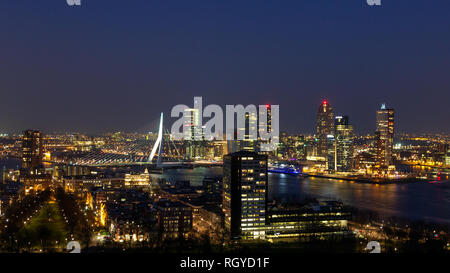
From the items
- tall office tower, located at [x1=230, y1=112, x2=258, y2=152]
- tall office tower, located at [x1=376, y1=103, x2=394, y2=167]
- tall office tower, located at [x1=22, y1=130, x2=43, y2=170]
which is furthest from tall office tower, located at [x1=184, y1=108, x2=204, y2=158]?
tall office tower, located at [x1=376, y1=103, x2=394, y2=167]

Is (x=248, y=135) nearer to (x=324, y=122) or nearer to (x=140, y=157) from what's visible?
(x=140, y=157)

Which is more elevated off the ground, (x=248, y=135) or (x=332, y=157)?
(x=248, y=135)

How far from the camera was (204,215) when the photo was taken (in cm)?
847

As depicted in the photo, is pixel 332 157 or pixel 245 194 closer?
pixel 245 194

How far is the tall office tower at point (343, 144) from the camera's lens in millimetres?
19977

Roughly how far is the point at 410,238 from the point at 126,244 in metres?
3.68

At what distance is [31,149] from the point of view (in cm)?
1822

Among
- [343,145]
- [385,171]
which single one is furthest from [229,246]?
[343,145]

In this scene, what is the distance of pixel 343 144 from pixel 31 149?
13176 mm

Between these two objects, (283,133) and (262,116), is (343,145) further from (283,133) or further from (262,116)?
(283,133)

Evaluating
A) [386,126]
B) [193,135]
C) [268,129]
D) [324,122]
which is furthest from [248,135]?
[386,126]

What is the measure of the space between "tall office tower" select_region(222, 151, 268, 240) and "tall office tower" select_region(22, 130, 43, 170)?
12.8 metres

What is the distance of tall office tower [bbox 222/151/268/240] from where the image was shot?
23.1 ft

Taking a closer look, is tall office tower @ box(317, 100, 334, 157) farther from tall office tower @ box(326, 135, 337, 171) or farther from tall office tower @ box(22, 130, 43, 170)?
tall office tower @ box(22, 130, 43, 170)
